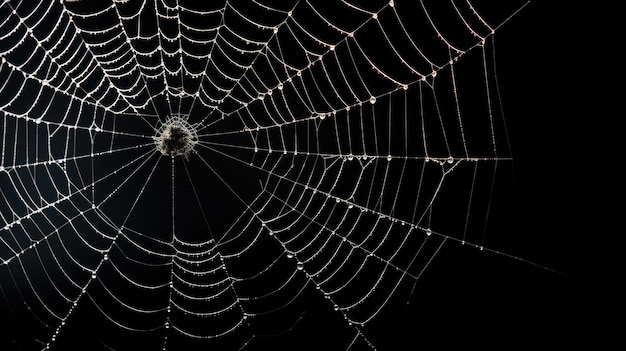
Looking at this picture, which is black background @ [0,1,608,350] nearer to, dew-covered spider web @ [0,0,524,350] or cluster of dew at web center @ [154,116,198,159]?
dew-covered spider web @ [0,0,524,350]

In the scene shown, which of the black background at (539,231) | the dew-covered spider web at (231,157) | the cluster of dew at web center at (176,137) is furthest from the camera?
the cluster of dew at web center at (176,137)

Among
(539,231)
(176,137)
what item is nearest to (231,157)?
(176,137)

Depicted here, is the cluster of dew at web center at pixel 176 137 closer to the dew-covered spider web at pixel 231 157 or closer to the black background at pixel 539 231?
the dew-covered spider web at pixel 231 157

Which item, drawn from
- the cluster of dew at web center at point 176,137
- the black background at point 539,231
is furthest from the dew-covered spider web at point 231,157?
the black background at point 539,231

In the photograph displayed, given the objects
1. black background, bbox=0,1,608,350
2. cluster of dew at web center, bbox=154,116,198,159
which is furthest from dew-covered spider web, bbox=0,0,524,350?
black background, bbox=0,1,608,350

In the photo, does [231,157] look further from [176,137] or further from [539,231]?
[539,231]

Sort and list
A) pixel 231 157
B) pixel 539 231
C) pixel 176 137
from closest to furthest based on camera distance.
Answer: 1. pixel 539 231
2. pixel 176 137
3. pixel 231 157

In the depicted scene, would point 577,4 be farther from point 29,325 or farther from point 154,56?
point 29,325

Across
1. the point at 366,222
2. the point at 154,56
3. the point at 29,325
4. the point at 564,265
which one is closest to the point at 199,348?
the point at 29,325
